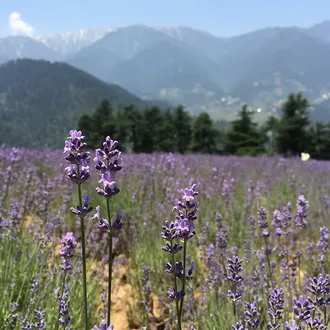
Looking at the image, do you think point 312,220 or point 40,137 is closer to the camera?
point 312,220

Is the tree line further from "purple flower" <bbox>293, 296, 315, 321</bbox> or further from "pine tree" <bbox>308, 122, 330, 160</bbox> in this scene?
"purple flower" <bbox>293, 296, 315, 321</bbox>

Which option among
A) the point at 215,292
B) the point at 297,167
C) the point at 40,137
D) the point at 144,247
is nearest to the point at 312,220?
the point at 144,247

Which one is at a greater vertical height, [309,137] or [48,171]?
Result: [309,137]

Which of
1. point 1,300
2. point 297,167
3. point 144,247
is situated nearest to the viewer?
point 1,300

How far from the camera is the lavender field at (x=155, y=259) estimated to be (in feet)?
4.01

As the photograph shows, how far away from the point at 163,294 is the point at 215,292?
0.70 m

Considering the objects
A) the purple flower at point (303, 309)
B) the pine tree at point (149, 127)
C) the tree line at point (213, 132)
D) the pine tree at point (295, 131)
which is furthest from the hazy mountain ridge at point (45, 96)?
the purple flower at point (303, 309)

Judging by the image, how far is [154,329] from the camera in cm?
254

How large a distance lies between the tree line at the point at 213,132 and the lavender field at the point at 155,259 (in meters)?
21.8

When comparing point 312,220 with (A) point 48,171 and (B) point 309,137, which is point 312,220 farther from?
(B) point 309,137

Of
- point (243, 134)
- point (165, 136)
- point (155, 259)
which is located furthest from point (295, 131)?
point (155, 259)

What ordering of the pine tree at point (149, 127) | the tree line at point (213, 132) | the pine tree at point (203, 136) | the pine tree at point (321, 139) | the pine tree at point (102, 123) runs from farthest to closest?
the pine tree at point (102, 123), the pine tree at point (149, 127), the pine tree at point (203, 136), the pine tree at point (321, 139), the tree line at point (213, 132)

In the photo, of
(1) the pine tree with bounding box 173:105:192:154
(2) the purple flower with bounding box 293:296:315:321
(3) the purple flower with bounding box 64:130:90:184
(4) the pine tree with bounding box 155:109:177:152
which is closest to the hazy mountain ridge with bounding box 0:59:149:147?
(1) the pine tree with bounding box 173:105:192:154

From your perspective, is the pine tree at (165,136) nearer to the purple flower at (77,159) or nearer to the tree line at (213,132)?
the tree line at (213,132)
